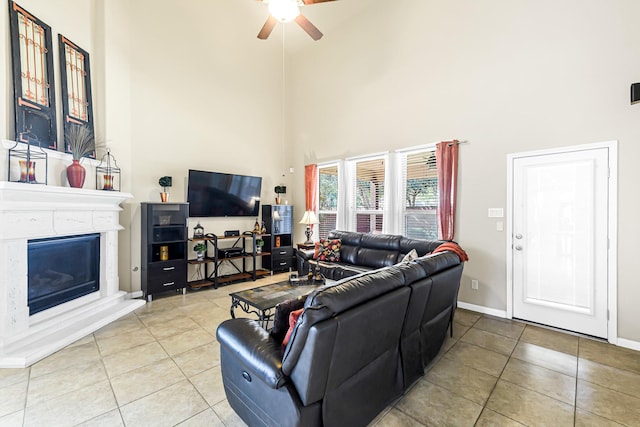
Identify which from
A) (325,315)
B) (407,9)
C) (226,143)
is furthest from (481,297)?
(226,143)

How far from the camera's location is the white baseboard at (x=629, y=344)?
2825mm

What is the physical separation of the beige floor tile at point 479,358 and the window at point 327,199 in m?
3.43

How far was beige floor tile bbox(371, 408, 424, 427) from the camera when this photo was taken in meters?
1.82

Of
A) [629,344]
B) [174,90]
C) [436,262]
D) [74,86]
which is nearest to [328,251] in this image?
[436,262]

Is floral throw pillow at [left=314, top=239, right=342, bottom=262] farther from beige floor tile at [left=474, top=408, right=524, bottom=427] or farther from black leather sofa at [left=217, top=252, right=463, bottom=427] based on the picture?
beige floor tile at [left=474, top=408, right=524, bottom=427]

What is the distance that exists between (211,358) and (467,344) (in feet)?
8.40

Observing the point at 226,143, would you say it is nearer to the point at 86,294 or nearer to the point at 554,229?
the point at 86,294

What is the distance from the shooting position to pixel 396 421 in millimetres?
1856

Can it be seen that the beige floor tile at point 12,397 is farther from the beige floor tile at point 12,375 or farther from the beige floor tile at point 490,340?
the beige floor tile at point 490,340

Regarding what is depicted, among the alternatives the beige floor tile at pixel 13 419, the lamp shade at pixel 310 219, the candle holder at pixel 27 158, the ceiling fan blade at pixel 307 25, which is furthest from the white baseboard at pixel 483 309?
the candle holder at pixel 27 158

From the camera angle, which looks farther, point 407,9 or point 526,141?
point 407,9

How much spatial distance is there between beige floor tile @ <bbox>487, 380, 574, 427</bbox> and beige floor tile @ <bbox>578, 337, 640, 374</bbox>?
3.37 feet

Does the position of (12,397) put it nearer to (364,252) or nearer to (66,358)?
(66,358)

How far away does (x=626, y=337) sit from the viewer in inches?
113
